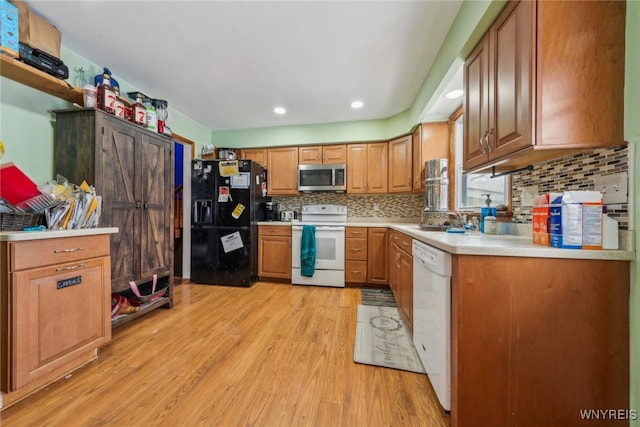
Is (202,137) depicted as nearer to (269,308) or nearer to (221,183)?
(221,183)

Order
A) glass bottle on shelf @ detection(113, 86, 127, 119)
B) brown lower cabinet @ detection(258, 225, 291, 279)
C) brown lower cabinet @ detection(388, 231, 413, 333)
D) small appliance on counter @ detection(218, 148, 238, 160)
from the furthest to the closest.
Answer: small appliance on counter @ detection(218, 148, 238, 160) < brown lower cabinet @ detection(258, 225, 291, 279) < glass bottle on shelf @ detection(113, 86, 127, 119) < brown lower cabinet @ detection(388, 231, 413, 333)

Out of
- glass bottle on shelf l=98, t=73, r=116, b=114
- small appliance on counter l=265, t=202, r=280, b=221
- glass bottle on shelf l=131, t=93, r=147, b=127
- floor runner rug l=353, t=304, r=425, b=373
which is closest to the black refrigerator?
small appliance on counter l=265, t=202, r=280, b=221

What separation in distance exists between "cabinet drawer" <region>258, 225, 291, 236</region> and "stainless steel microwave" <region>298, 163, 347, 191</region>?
0.66 metres

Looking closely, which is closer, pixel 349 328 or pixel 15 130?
pixel 15 130

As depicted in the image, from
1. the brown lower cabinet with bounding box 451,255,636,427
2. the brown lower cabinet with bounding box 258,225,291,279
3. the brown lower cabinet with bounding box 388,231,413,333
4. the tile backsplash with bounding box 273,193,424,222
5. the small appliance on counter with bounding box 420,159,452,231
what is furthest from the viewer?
the tile backsplash with bounding box 273,193,424,222

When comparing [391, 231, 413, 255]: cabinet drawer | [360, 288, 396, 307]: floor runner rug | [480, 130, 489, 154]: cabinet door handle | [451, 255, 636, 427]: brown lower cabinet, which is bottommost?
[360, 288, 396, 307]: floor runner rug

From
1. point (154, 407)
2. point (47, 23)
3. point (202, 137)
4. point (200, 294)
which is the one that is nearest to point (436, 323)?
point (154, 407)

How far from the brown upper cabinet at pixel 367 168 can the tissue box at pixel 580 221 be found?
8.36ft

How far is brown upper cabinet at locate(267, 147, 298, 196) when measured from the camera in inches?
150

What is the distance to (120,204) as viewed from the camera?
2014 mm

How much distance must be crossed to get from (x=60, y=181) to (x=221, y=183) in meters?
1.74

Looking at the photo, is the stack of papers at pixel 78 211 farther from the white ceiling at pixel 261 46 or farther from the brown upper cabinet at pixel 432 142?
the brown upper cabinet at pixel 432 142

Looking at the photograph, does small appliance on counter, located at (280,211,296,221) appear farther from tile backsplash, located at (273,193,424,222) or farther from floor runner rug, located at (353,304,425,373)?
floor runner rug, located at (353,304,425,373)

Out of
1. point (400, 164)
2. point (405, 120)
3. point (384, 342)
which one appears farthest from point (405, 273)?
point (405, 120)
